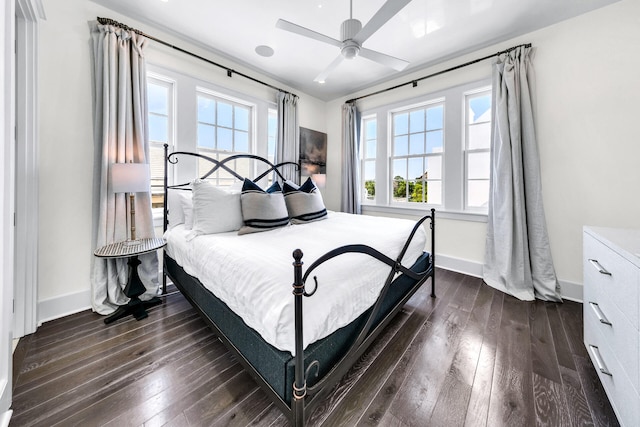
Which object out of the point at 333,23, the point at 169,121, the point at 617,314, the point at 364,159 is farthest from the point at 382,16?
the point at 364,159

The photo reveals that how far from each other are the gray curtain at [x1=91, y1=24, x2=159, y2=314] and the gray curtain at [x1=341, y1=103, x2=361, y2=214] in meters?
2.84

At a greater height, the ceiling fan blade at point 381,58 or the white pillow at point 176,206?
the ceiling fan blade at point 381,58

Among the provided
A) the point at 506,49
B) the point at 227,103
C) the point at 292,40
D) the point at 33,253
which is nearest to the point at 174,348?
the point at 33,253

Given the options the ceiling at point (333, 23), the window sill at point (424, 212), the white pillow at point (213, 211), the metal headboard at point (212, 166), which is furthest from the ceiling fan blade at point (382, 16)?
the window sill at point (424, 212)

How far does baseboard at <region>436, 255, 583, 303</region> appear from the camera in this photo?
2.44 m

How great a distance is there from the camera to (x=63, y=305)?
2096mm

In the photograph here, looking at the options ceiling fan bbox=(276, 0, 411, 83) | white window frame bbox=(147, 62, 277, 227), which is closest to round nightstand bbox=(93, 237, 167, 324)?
white window frame bbox=(147, 62, 277, 227)

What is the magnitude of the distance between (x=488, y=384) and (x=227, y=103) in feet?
12.4

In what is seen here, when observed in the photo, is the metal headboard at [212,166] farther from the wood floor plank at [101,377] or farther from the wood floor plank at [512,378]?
the wood floor plank at [512,378]

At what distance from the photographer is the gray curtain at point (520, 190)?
253 centimetres

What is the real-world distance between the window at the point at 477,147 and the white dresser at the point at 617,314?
1.75 meters

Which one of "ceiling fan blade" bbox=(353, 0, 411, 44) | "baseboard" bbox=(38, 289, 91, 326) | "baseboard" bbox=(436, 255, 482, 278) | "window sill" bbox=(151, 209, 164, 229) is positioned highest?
"ceiling fan blade" bbox=(353, 0, 411, 44)

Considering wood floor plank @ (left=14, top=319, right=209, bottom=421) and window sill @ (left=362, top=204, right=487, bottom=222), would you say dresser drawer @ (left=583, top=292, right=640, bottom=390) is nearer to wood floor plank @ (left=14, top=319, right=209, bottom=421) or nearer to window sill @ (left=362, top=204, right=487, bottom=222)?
window sill @ (left=362, top=204, right=487, bottom=222)

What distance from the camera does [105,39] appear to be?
2.13 metres
